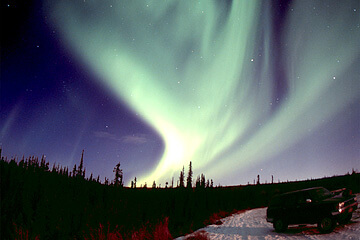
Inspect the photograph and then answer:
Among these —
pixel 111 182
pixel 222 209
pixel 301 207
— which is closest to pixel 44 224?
pixel 111 182

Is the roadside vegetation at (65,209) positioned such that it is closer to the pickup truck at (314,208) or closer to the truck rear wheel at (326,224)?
the pickup truck at (314,208)

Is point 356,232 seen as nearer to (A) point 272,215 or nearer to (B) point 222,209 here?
(A) point 272,215

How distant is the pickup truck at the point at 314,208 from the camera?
1041 cm

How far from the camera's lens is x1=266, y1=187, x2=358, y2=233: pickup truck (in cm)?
1041

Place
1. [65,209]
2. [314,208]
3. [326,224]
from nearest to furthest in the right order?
1. [65,209]
2. [326,224]
3. [314,208]

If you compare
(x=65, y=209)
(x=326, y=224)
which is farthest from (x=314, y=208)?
(x=65, y=209)

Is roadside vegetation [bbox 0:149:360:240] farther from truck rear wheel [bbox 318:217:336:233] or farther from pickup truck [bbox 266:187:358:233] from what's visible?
truck rear wheel [bbox 318:217:336:233]

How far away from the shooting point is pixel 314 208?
11117mm

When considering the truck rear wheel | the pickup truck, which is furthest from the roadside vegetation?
the truck rear wheel

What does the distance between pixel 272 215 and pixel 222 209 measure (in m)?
15.5

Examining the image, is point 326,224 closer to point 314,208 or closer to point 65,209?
point 314,208

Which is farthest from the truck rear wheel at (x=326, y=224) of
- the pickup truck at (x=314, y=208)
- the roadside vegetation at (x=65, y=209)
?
the roadside vegetation at (x=65, y=209)

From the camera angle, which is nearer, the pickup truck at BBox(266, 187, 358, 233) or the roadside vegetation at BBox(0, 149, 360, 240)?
the roadside vegetation at BBox(0, 149, 360, 240)

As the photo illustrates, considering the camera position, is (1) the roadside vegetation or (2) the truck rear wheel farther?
(2) the truck rear wheel
